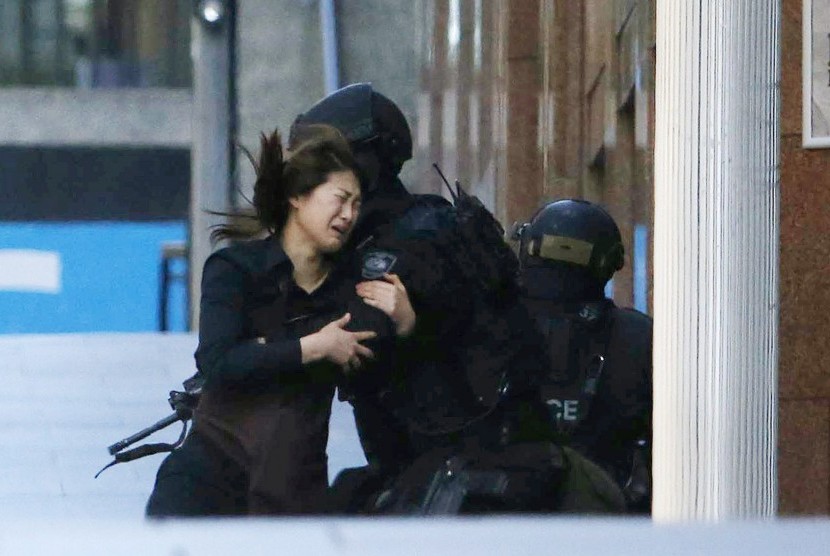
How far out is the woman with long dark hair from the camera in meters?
4.90

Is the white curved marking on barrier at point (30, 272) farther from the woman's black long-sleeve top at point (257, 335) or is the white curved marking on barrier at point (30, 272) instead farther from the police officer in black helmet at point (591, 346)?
the woman's black long-sleeve top at point (257, 335)

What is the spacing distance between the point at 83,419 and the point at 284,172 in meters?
7.65

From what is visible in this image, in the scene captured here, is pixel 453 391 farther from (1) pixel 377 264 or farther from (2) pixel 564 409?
(2) pixel 564 409

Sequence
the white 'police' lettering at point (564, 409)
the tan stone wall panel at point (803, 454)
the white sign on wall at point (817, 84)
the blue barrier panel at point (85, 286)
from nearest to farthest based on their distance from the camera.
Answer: the white 'police' lettering at point (564, 409)
the tan stone wall panel at point (803, 454)
the white sign on wall at point (817, 84)
the blue barrier panel at point (85, 286)

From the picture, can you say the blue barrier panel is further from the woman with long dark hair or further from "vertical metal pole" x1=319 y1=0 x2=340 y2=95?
the woman with long dark hair

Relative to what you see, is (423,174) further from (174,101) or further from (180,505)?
(180,505)

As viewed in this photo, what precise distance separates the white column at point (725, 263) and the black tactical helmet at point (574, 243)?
1.94 m

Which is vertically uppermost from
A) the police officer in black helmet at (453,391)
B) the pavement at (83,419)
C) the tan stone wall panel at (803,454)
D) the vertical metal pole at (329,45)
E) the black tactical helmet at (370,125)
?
the vertical metal pole at (329,45)

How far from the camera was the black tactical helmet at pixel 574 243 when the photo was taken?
6664 millimetres

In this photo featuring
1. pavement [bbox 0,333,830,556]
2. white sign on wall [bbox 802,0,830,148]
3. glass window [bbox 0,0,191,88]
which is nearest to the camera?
pavement [bbox 0,333,830,556]

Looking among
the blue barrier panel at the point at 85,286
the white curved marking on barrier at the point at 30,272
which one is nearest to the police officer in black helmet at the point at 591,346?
the blue barrier panel at the point at 85,286

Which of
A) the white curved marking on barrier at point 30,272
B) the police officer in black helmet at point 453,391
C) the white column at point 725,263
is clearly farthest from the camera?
the white curved marking on barrier at point 30,272

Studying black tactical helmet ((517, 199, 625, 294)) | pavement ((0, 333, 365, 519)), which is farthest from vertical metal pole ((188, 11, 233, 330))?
black tactical helmet ((517, 199, 625, 294))

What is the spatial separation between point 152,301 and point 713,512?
26494 millimetres
